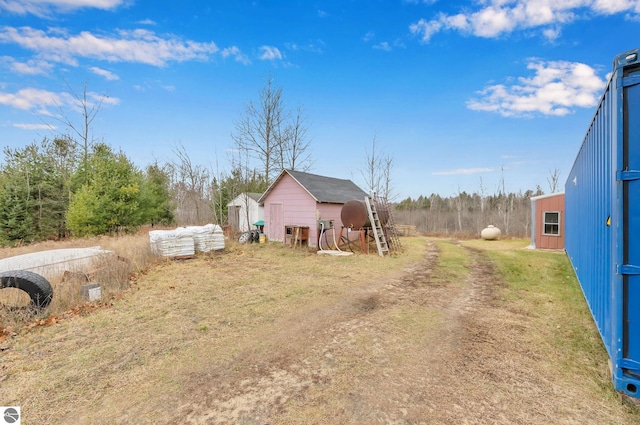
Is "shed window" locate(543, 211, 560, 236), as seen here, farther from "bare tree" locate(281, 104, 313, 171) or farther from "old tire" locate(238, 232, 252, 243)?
"bare tree" locate(281, 104, 313, 171)

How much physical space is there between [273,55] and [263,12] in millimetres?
2144

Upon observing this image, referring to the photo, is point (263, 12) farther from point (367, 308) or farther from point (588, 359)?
point (588, 359)

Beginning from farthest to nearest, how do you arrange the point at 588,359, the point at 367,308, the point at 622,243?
1. the point at 367,308
2. the point at 588,359
3. the point at 622,243

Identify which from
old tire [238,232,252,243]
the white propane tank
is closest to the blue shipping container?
old tire [238,232,252,243]

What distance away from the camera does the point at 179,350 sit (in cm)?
359

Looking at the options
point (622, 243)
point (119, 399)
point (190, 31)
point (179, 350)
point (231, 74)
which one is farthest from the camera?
point (231, 74)

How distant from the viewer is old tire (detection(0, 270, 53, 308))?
4496 millimetres

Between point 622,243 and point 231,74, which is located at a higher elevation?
point 231,74

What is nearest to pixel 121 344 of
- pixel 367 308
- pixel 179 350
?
pixel 179 350

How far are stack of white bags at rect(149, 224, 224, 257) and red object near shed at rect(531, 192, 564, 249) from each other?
15112 millimetres

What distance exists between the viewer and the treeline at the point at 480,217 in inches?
863

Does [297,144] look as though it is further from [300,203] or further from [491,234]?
[491,234]

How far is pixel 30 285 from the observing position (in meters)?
4.63

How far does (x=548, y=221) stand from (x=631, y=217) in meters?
13.8
